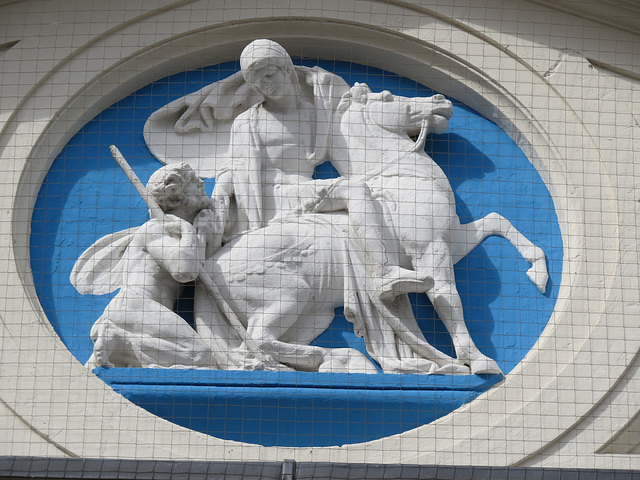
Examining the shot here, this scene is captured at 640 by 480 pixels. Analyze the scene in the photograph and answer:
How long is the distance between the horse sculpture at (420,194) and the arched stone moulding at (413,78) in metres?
0.26

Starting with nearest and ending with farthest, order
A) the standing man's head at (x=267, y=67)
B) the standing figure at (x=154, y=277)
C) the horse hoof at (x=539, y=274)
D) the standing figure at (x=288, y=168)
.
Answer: the standing figure at (x=154, y=277), the standing figure at (x=288, y=168), the horse hoof at (x=539, y=274), the standing man's head at (x=267, y=67)

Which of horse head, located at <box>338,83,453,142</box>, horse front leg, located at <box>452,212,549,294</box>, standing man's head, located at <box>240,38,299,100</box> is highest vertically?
standing man's head, located at <box>240,38,299,100</box>

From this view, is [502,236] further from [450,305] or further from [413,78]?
[413,78]

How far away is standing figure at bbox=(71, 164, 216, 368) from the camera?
24.7ft

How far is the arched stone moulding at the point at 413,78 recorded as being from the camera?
24.2 ft

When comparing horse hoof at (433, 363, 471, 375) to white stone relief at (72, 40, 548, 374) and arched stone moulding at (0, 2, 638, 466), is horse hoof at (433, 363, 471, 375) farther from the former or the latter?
arched stone moulding at (0, 2, 638, 466)

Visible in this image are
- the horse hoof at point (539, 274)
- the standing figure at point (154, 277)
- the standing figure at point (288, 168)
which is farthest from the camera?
the horse hoof at point (539, 274)

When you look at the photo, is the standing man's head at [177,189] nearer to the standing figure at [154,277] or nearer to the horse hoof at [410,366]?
the standing figure at [154,277]

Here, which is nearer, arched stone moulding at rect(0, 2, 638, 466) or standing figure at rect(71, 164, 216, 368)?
arched stone moulding at rect(0, 2, 638, 466)

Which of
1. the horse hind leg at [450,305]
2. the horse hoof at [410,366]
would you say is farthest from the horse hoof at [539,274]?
the horse hoof at [410,366]

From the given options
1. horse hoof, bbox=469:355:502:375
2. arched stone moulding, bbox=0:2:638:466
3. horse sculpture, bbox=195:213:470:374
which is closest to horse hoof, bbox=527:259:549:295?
arched stone moulding, bbox=0:2:638:466

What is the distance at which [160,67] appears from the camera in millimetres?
8430

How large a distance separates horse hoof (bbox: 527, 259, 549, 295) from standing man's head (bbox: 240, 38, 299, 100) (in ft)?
5.54

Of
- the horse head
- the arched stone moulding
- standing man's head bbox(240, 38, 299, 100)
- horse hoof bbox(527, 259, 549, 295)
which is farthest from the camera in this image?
the horse head
